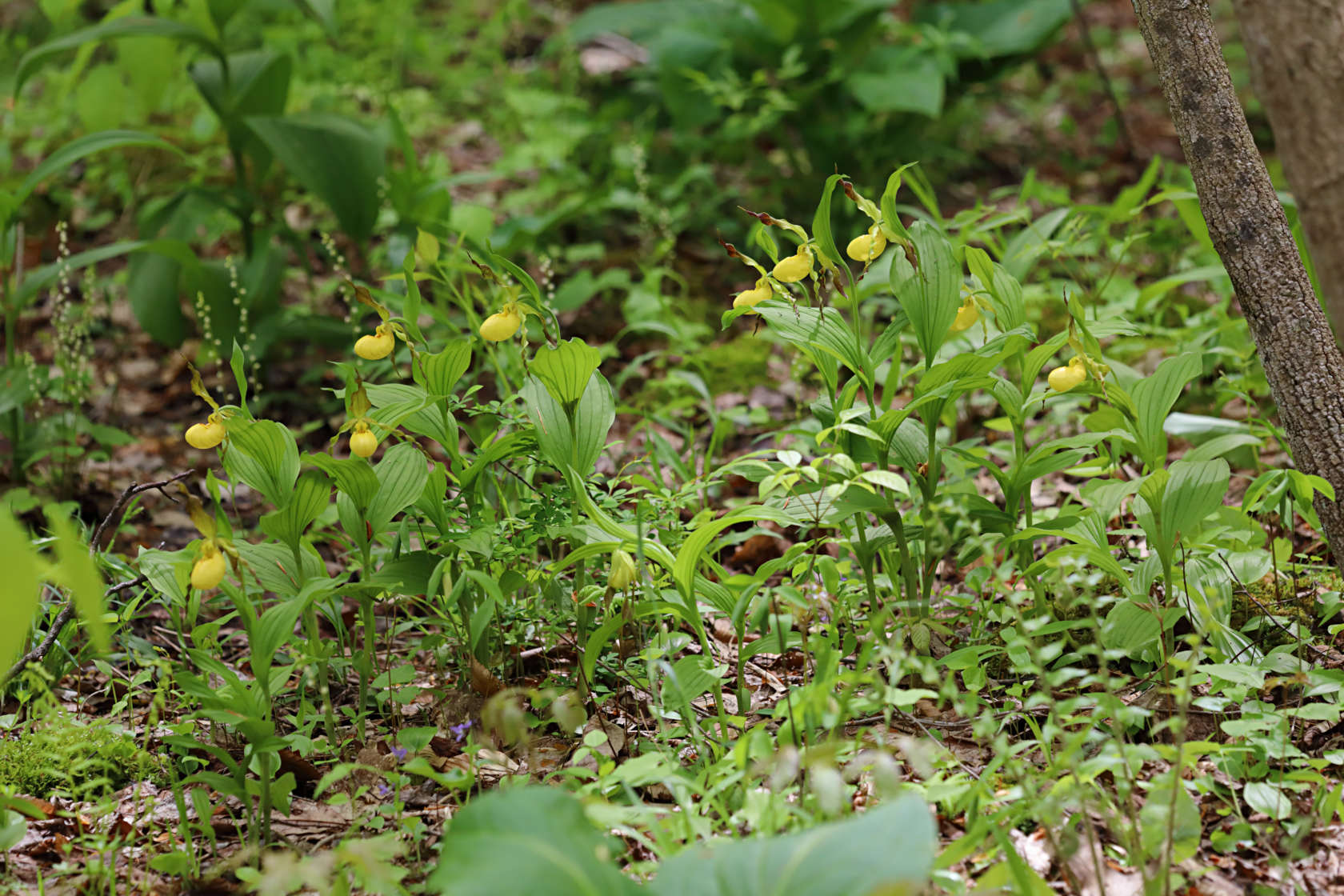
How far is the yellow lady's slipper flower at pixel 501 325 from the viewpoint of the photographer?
1652 mm

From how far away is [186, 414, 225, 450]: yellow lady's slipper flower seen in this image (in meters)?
1.51

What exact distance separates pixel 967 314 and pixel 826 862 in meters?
1.04

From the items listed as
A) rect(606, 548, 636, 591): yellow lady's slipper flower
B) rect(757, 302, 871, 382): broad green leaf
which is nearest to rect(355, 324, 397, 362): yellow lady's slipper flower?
rect(606, 548, 636, 591): yellow lady's slipper flower

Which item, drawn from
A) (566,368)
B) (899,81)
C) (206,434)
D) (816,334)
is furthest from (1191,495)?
(899,81)

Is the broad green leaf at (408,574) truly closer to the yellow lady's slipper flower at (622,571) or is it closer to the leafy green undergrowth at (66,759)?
the yellow lady's slipper flower at (622,571)

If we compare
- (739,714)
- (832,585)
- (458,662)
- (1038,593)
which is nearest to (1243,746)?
(1038,593)

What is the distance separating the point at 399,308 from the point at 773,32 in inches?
74.3

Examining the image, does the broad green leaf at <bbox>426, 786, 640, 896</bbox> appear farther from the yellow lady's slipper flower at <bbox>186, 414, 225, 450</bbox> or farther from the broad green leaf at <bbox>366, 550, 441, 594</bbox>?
the yellow lady's slipper flower at <bbox>186, 414, 225, 450</bbox>

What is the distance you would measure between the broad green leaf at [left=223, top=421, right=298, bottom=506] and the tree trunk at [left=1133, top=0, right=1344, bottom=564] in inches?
62.5

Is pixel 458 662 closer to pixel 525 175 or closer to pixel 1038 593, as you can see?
pixel 1038 593

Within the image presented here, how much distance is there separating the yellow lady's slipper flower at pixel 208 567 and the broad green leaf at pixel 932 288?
1181 millimetres

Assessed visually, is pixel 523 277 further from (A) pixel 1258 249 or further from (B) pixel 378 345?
(A) pixel 1258 249

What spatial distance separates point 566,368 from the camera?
1689 millimetres

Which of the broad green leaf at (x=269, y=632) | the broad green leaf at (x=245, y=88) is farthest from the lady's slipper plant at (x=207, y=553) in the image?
the broad green leaf at (x=245, y=88)
